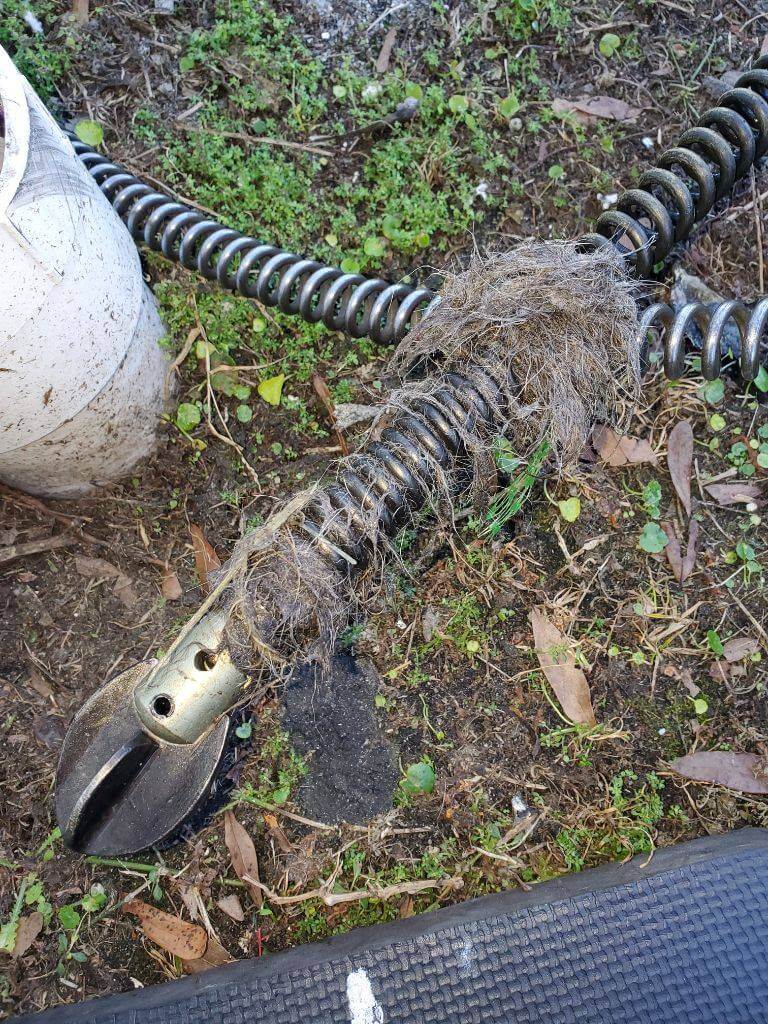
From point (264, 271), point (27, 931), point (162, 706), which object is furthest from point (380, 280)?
point (27, 931)

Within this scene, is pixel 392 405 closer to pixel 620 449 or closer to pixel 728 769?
pixel 620 449

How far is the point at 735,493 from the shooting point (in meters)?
2.37

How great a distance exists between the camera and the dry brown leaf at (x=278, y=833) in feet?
7.04

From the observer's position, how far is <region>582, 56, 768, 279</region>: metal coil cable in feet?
7.39

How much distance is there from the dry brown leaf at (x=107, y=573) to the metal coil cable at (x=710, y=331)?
1.68 m

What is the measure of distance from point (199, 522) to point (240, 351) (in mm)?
563

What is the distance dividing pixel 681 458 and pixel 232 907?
5.89 ft

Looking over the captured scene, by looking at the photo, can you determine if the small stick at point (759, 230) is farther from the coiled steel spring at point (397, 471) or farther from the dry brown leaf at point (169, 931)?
the dry brown leaf at point (169, 931)

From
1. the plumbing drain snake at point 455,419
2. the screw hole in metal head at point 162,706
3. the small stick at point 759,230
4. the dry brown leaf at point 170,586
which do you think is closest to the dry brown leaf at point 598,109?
the small stick at point 759,230

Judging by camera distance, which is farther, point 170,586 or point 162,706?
point 170,586

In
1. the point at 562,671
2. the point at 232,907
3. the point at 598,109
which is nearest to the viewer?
the point at 232,907

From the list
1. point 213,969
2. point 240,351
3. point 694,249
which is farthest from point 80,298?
point 694,249

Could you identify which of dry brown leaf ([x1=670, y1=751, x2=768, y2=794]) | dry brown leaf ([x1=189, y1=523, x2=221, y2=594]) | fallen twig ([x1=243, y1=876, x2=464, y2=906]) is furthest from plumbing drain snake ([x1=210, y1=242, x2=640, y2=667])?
dry brown leaf ([x1=670, y1=751, x2=768, y2=794])

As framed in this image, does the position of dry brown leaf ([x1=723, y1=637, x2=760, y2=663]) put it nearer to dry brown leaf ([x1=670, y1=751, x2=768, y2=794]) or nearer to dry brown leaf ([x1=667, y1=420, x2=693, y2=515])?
dry brown leaf ([x1=670, y1=751, x2=768, y2=794])
